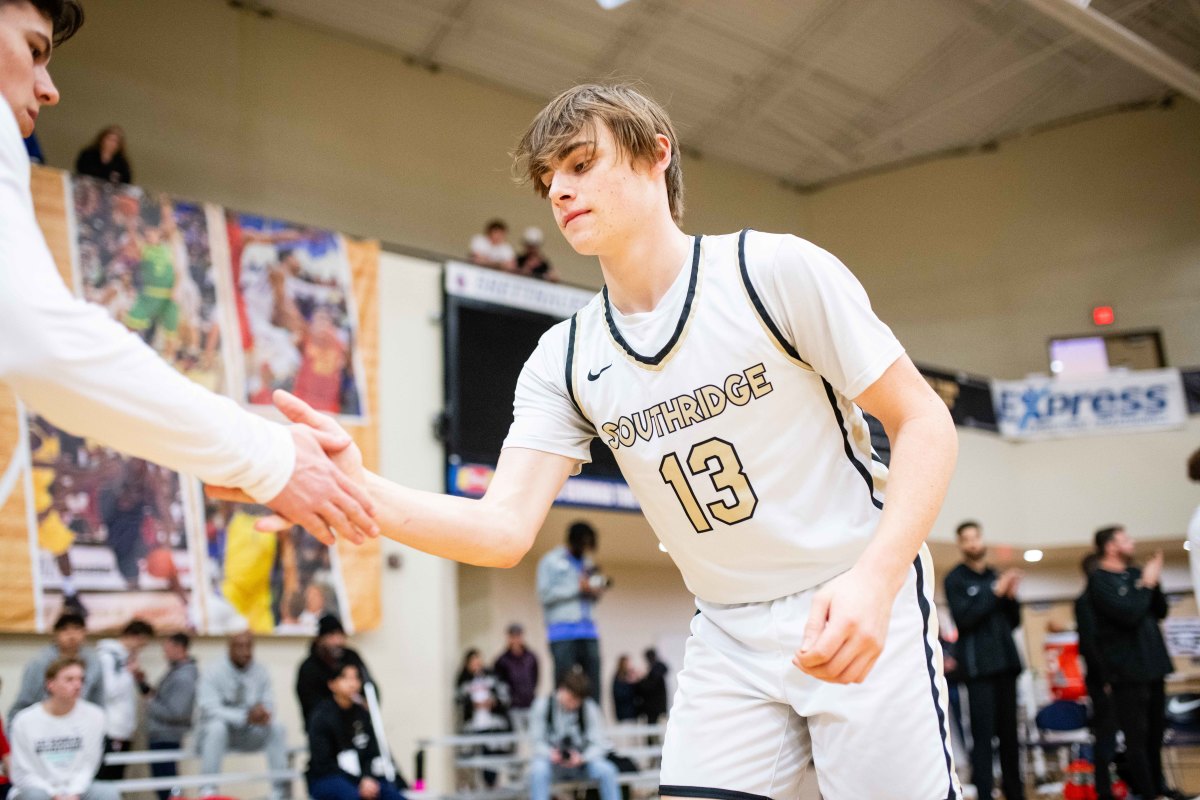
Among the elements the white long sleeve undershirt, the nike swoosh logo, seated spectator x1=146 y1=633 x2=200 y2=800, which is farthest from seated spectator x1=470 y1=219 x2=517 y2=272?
the white long sleeve undershirt

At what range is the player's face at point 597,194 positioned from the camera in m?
2.62

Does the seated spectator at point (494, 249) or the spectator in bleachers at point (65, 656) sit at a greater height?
the seated spectator at point (494, 249)

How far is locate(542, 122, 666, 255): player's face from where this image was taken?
2.62m

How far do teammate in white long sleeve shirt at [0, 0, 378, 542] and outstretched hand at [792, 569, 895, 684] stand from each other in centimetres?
90

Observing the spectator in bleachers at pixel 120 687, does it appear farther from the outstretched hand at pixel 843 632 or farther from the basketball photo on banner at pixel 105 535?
the outstretched hand at pixel 843 632

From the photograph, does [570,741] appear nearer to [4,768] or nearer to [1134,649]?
[4,768]

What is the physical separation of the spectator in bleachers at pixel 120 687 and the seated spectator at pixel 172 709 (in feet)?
0.52

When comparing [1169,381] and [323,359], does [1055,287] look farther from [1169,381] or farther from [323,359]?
[323,359]

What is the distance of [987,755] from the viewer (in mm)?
7590

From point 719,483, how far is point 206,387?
22.4 feet

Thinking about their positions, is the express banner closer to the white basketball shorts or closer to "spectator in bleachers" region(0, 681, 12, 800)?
"spectator in bleachers" region(0, 681, 12, 800)

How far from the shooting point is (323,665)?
8398 mm

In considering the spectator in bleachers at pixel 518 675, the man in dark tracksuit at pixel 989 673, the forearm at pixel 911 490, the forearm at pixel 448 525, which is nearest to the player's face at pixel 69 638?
the spectator in bleachers at pixel 518 675

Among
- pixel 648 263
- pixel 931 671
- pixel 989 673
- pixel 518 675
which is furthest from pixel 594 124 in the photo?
pixel 518 675
